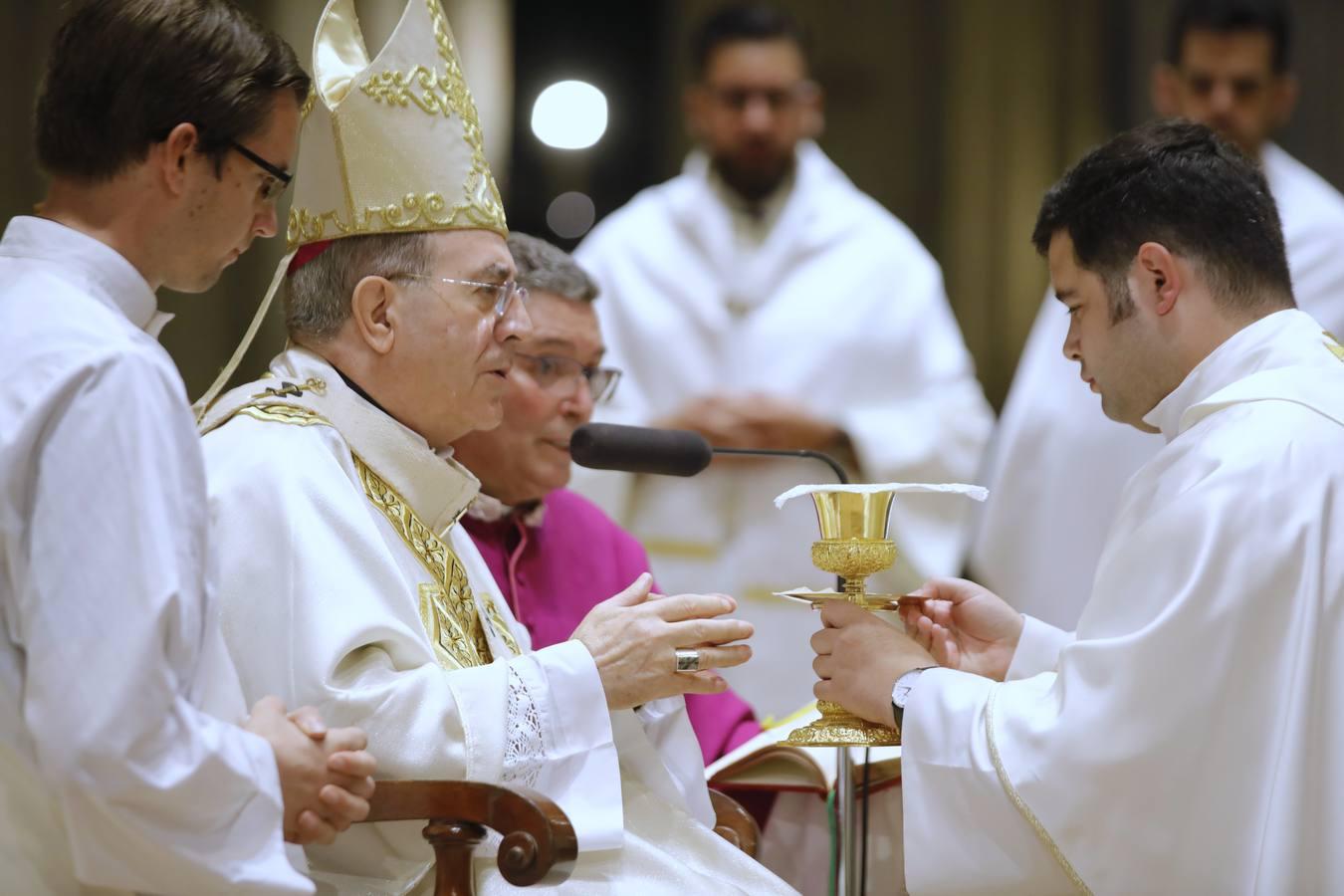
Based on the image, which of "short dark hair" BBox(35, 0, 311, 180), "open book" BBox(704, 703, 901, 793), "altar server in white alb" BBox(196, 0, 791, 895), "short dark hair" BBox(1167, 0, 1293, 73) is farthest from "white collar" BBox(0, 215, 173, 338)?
"short dark hair" BBox(1167, 0, 1293, 73)

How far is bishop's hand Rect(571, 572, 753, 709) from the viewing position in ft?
9.66

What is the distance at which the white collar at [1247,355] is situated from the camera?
3059 millimetres

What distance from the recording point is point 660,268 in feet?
21.8

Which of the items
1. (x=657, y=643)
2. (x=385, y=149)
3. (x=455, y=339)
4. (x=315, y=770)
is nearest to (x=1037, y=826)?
(x=657, y=643)

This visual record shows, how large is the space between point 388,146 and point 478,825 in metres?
1.30

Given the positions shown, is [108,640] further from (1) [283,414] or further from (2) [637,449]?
(2) [637,449]

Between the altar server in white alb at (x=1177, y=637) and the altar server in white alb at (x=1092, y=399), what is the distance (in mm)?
2966

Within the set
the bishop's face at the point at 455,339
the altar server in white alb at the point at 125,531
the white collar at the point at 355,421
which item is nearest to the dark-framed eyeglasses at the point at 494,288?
the bishop's face at the point at 455,339

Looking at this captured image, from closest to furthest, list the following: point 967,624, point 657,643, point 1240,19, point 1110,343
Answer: point 657,643 < point 1110,343 < point 967,624 < point 1240,19

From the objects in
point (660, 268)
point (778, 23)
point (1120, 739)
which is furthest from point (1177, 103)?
point (1120, 739)

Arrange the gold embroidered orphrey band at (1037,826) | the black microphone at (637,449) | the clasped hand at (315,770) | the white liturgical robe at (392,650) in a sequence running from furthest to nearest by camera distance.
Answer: the black microphone at (637,449) → the gold embroidered orphrey band at (1037,826) → the white liturgical robe at (392,650) → the clasped hand at (315,770)

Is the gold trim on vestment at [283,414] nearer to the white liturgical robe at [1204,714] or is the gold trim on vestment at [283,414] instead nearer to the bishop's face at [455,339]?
the bishop's face at [455,339]

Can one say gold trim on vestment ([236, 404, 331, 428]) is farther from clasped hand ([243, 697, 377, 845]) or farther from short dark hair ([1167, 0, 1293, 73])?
short dark hair ([1167, 0, 1293, 73])

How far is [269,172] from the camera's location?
2.69 m
